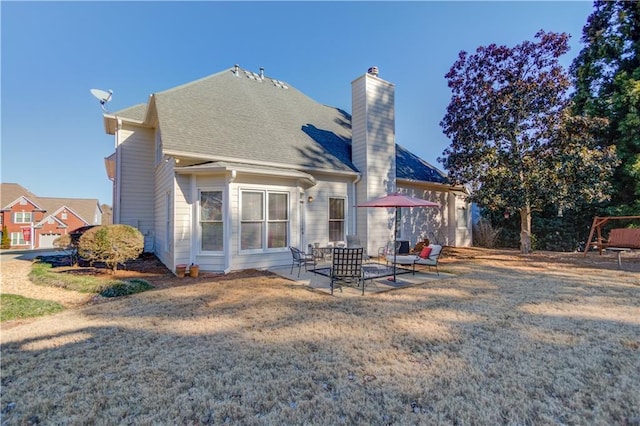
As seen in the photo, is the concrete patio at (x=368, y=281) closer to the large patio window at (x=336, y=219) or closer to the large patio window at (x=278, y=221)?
the large patio window at (x=278, y=221)

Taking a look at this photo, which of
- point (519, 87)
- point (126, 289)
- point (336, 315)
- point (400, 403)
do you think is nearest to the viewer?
point (400, 403)

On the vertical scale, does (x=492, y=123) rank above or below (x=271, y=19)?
below

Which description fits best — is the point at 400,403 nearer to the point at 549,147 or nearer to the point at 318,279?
the point at 318,279

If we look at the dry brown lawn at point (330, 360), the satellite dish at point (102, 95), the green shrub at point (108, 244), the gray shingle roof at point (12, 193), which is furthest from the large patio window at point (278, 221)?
the gray shingle roof at point (12, 193)

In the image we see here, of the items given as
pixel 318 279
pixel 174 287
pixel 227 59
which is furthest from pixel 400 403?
pixel 227 59

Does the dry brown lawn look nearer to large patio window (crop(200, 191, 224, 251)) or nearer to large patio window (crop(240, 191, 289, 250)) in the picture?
large patio window (crop(200, 191, 224, 251))

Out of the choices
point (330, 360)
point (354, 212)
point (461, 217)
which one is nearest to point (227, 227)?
point (354, 212)

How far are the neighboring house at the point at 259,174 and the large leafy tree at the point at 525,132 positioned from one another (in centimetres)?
297

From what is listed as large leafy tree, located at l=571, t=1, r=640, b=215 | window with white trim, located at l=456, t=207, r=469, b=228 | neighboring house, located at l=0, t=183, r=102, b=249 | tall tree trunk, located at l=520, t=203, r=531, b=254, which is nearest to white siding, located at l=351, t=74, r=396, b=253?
tall tree trunk, located at l=520, t=203, r=531, b=254

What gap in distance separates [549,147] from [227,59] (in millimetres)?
15353

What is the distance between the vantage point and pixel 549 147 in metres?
11.3

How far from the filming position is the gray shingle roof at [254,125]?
9164mm

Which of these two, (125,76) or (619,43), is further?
(125,76)

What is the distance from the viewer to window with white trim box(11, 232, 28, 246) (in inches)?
1473
